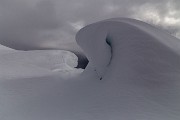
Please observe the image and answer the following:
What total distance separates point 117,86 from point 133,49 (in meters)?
1.08

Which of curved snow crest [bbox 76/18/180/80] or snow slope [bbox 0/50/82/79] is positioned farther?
snow slope [bbox 0/50/82/79]

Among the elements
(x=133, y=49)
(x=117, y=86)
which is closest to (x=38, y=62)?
(x=133, y=49)

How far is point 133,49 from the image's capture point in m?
7.27

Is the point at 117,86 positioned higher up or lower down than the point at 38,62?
lower down

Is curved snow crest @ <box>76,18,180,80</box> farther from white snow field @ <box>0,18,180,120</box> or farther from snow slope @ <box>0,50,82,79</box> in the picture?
snow slope @ <box>0,50,82,79</box>

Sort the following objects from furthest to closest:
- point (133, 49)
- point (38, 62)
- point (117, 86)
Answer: point (38, 62) < point (133, 49) < point (117, 86)

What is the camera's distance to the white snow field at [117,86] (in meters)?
6.21

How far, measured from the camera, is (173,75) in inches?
269

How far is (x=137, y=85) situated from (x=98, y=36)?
2.02 meters

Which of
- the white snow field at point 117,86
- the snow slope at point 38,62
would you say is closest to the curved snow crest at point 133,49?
the white snow field at point 117,86

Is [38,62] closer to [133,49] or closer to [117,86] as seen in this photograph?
[133,49]

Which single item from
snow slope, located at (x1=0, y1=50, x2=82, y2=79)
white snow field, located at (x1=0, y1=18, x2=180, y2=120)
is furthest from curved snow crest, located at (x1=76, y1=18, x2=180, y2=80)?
snow slope, located at (x1=0, y1=50, x2=82, y2=79)

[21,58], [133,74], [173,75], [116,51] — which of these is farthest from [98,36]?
[21,58]

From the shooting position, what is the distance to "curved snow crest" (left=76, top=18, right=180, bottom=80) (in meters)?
7.00
